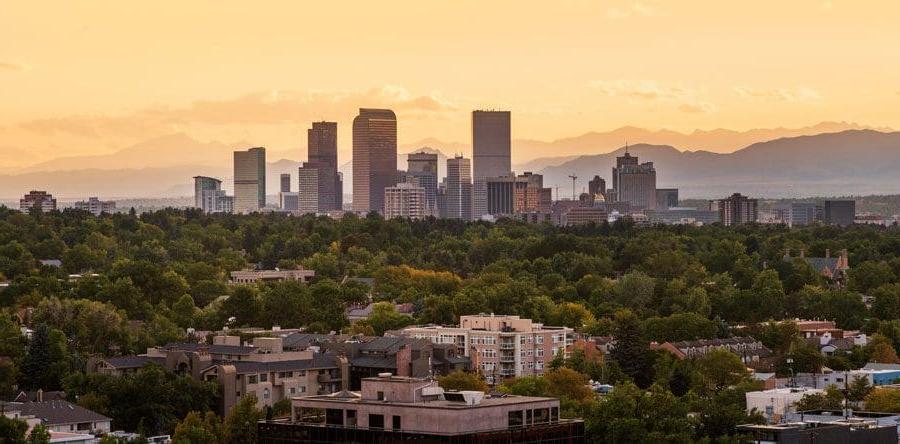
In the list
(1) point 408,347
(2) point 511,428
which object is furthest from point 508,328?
(2) point 511,428

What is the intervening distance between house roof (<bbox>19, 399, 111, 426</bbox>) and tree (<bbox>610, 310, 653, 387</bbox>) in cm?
2954

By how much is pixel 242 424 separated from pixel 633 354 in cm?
3060

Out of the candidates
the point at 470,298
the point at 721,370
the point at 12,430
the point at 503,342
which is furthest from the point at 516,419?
the point at 470,298

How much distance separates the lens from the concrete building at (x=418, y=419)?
163ft

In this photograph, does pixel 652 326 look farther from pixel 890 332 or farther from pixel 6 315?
pixel 6 315

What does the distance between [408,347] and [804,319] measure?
157 ft

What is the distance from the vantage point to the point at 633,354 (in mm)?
95312

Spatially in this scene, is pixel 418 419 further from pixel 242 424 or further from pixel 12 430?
pixel 242 424

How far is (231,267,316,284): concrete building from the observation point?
15762cm

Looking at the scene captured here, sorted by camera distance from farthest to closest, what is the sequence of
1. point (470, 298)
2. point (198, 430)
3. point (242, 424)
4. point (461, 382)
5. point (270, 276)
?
1. point (270, 276)
2. point (470, 298)
3. point (461, 382)
4. point (242, 424)
5. point (198, 430)

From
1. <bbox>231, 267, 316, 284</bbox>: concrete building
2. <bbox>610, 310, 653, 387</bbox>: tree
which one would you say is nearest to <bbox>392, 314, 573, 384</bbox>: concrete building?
<bbox>610, 310, 653, 387</bbox>: tree

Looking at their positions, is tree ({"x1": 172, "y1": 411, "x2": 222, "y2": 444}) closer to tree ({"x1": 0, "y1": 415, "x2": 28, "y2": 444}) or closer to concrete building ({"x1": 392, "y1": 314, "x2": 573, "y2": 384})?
tree ({"x1": 0, "y1": 415, "x2": 28, "y2": 444})

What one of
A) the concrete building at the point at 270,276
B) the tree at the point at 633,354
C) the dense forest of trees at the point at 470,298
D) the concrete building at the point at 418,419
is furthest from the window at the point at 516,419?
the concrete building at the point at 270,276

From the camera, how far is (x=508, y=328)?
330 ft
